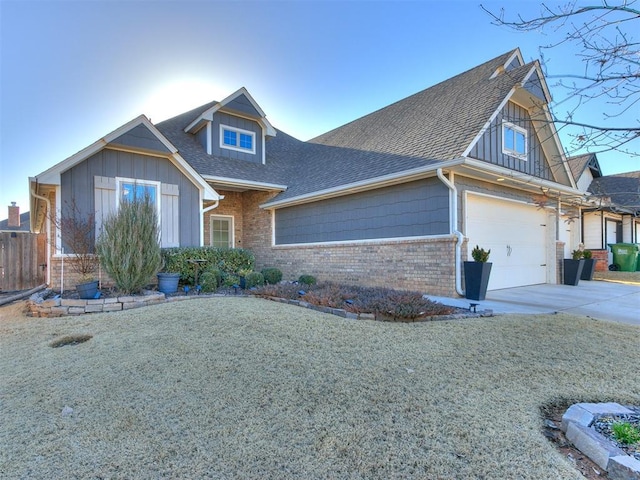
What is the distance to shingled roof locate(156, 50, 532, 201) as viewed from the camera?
8.50 m

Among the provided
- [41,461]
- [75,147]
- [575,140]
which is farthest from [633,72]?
[75,147]

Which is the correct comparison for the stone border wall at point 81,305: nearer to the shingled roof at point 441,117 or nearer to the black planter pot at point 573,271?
the shingled roof at point 441,117

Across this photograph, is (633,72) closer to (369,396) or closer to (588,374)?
(588,374)

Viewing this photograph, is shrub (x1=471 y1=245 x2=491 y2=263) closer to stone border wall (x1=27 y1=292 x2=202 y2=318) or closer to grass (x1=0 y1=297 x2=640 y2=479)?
grass (x1=0 y1=297 x2=640 y2=479)

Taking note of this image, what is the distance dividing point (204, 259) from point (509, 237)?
8566 millimetres

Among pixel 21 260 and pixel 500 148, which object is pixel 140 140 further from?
pixel 500 148

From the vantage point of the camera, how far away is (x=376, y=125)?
41.8 feet

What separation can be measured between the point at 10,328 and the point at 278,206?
8.34 metres

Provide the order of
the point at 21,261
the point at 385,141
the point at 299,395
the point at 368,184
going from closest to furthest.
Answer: the point at 299,395 → the point at 368,184 → the point at 21,261 → the point at 385,141

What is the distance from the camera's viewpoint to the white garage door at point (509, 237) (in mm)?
8508

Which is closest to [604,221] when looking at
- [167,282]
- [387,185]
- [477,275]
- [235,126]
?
[477,275]

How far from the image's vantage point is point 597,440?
2.16 meters

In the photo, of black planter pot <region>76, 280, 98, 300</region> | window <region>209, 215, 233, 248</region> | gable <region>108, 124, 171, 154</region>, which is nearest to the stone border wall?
black planter pot <region>76, 280, 98, 300</region>

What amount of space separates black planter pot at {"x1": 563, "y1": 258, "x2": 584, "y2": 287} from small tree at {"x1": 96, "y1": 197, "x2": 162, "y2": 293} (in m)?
11.9
